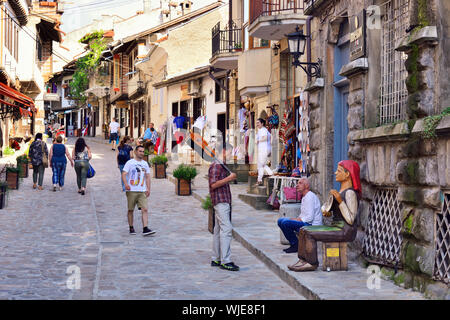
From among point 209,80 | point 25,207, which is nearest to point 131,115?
point 209,80

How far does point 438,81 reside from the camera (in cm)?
695

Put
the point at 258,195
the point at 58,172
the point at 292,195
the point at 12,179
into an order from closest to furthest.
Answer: the point at 292,195, the point at 258,195, the point at 12,179, the point at 58,172

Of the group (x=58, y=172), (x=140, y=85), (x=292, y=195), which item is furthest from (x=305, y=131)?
(x=140, y=85)

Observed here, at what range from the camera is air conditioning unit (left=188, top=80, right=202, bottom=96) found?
105 feet

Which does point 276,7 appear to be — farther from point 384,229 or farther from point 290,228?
point 384,229

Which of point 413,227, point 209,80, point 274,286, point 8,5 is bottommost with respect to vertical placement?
point 274,286

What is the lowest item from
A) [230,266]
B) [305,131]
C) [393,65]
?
[230,266]

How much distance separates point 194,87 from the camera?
32281mm

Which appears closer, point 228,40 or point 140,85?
point 228,40

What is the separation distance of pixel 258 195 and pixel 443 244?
9.29m
